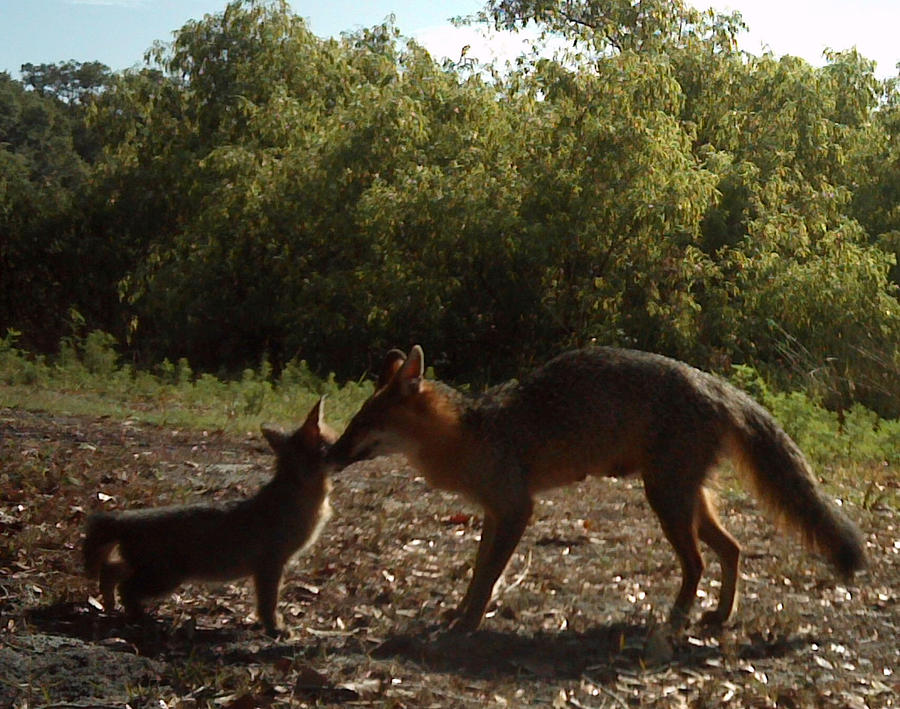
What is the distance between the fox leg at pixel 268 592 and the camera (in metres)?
5.58

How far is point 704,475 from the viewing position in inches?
232

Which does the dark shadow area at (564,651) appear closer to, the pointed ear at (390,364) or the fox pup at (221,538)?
the fox pup at (221,538)

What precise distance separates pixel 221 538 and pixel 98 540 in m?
0.57

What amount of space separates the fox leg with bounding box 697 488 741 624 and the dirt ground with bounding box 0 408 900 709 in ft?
0.36

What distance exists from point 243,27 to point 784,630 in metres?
18.7

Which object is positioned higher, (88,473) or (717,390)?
(717,390)

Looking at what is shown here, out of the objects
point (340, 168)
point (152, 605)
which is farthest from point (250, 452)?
point (340, 168)

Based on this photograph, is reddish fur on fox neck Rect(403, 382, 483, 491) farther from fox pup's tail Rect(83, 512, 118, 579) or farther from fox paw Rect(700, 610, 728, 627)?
fox pup's tail Rect(83, 512, 118, 579)

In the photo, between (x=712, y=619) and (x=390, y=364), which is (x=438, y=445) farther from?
(x=712, y=619)

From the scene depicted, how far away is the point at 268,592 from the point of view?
18.5ft

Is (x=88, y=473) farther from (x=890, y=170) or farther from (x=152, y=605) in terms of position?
(x=890, y=170)

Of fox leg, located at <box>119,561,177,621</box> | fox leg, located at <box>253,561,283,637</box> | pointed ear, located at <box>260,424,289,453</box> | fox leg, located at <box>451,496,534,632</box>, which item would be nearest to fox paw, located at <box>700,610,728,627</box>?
fox leg, located at <box>451,496,534,632</box>

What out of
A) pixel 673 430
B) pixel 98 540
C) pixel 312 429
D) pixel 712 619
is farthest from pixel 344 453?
pixel 712 619

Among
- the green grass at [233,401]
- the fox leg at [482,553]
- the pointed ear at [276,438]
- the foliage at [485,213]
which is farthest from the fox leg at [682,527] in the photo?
the foliage at [485,213]
